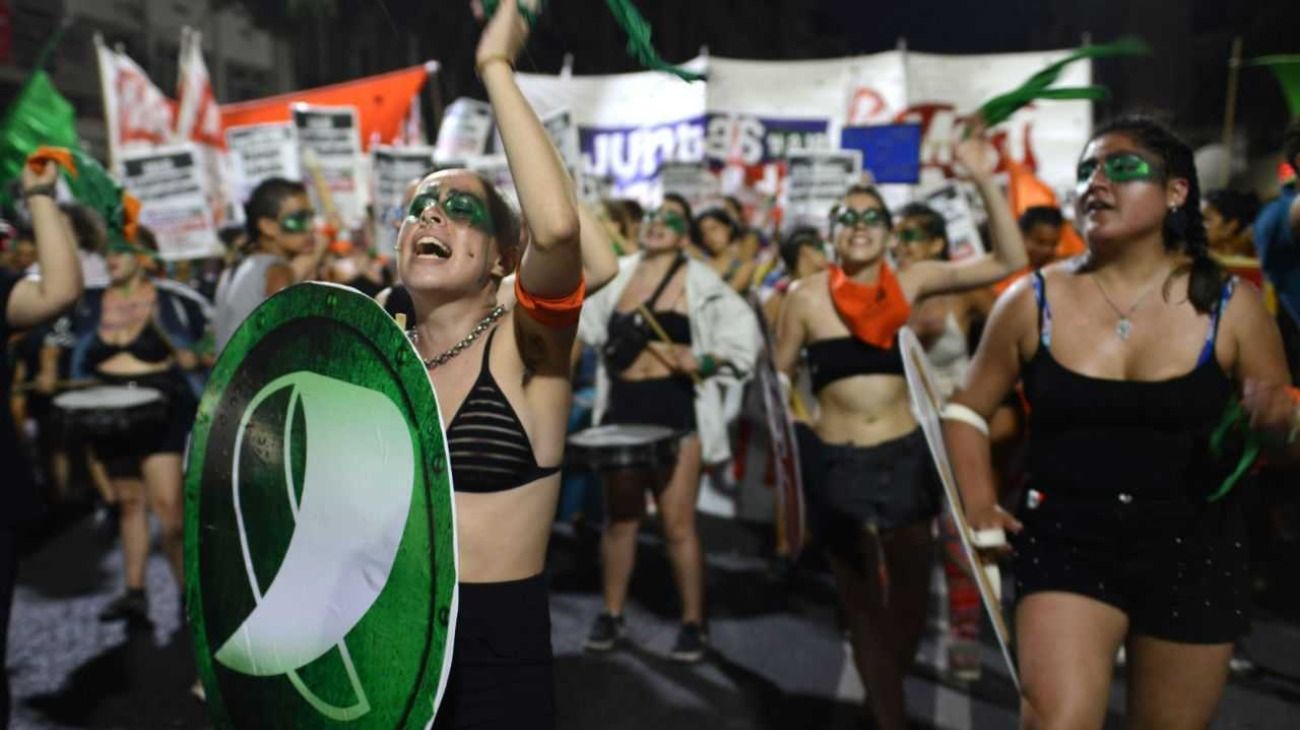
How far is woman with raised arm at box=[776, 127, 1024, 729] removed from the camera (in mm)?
4277

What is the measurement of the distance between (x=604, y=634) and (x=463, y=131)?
18.4ft

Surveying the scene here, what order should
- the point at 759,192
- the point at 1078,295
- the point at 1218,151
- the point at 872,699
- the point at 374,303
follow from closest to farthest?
the point at 374,303 < the point at 1078,295 < the point at 872,699 < the point at 1218,151 < the point at 759,192

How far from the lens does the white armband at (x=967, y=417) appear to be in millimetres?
3227

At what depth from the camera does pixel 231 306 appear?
5.04 metres

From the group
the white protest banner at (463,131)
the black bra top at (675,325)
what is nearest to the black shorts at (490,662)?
the black bra top at (675,325)

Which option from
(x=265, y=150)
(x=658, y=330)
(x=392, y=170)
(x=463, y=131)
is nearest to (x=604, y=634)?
(x=658, y=330)

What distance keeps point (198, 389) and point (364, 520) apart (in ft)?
15.2

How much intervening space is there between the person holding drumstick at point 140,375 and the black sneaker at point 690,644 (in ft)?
8.26

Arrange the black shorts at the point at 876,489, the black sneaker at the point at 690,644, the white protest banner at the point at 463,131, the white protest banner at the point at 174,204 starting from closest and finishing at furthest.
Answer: the black shorts at the point at 876,489 → the black sneaker at the point at 690,644 → the white protest banner at the point at 174,204 → the white protest banner at the point at 463,131

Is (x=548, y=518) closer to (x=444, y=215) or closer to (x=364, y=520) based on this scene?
(x=364, y=520)

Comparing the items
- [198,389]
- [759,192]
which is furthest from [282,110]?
[198,389]

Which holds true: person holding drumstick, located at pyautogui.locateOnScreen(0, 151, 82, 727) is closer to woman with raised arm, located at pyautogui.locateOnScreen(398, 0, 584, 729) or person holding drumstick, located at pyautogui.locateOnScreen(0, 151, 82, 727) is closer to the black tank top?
woman with raised arm, located at pyautogui.locateOnScreen(398, 0, 584, 729)

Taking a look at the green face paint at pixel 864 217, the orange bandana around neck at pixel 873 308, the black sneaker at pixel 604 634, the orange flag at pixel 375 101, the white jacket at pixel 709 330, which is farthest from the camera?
the orange flag at pixel 375 101

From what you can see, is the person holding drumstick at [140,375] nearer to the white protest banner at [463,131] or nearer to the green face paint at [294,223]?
the green face paint at [294,223]
